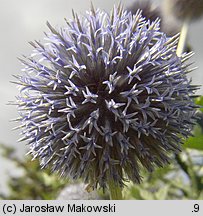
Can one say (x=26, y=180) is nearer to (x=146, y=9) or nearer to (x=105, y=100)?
(x=146, y=9)

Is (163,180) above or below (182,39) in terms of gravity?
below

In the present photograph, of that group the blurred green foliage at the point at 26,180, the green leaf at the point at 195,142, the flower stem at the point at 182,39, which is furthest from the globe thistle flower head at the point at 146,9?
the blurred green foliage at the point at 26,180

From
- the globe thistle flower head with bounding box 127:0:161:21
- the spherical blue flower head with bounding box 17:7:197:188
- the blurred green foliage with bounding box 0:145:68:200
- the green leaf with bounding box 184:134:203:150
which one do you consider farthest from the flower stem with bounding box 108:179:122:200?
the blurred green foliage with bounding box 0:145:68:200

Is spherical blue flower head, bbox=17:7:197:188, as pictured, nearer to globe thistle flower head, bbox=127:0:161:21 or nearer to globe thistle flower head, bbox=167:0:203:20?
globe thistle flower head, bbox=127:0:161:21

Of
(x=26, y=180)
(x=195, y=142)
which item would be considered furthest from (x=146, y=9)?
(x=26, y=180)

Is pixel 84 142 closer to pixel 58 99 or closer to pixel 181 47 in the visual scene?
pixel 58 99

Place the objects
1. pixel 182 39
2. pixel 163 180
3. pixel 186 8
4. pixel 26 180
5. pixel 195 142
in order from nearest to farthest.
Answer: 1. pixel 195 142
2. pixel 182 39
3. pixel 186 8
4. pixel 163 180
5. pixel 26 180

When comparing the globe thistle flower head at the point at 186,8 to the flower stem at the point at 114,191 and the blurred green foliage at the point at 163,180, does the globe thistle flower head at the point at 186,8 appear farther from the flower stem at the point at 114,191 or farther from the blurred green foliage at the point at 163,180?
the flower stem at the point at 114,191
